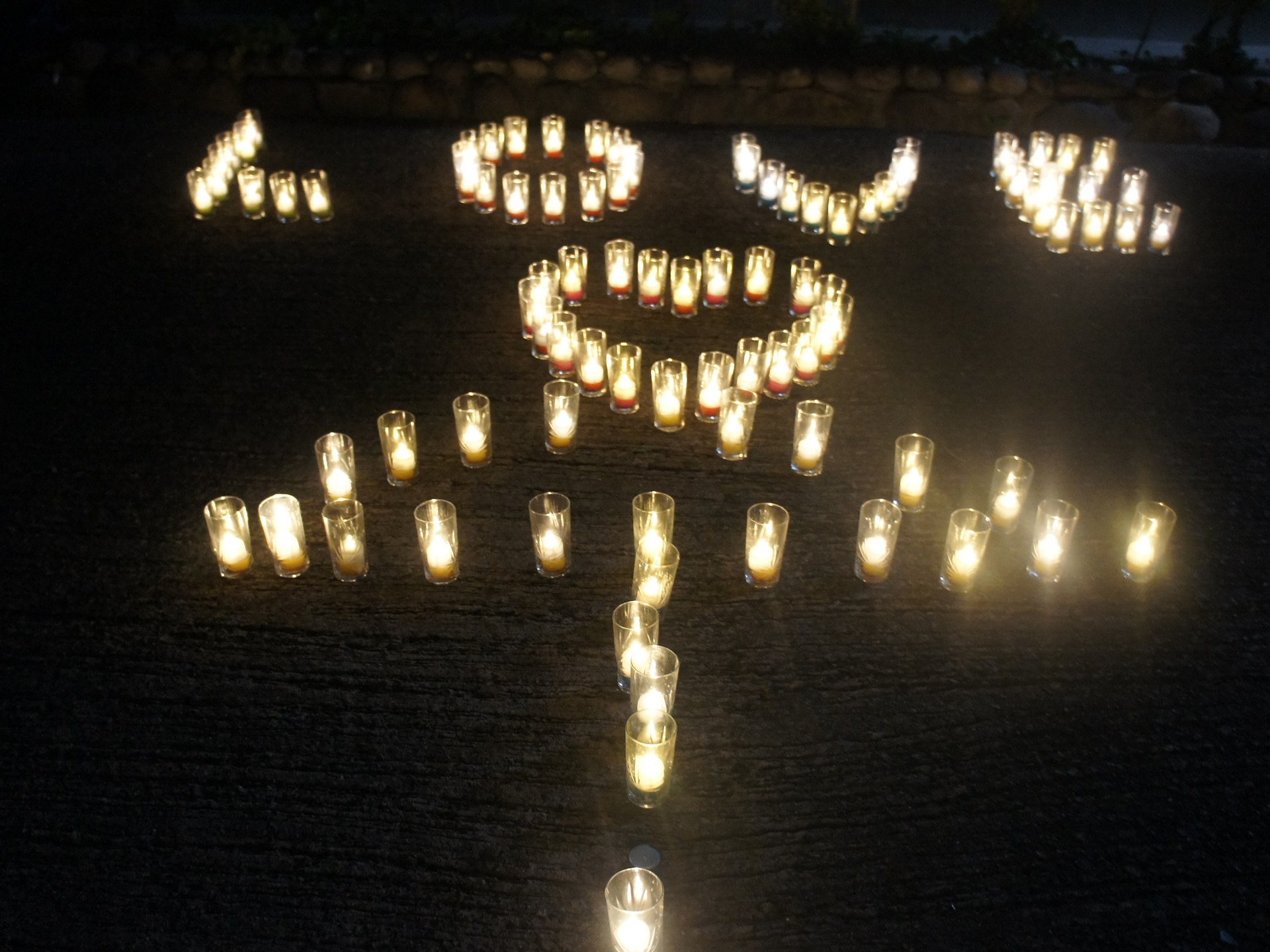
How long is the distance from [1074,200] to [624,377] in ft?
14.1

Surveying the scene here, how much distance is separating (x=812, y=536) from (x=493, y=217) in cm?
354

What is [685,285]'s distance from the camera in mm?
4793

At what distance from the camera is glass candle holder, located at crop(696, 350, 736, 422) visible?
3.88 meters

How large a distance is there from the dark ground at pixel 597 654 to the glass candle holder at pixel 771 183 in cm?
135

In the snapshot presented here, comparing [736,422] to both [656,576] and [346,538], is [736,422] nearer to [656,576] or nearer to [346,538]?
[656,576]

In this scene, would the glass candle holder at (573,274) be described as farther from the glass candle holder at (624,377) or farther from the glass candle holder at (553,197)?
the glass candle holder at (553,197)

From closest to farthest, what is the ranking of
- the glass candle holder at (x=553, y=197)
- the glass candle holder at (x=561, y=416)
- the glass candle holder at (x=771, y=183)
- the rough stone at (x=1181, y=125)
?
1. the glass candle holder at (x=561, y=416)
2. the glass candle holder at (x=553, y=197)
3. the glass candle holder at (x=771, y=183)
4. the rough stone at (x=1181, y=125)

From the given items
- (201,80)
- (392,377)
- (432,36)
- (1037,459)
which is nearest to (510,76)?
(432,36)

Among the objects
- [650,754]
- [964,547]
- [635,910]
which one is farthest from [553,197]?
[635,910]

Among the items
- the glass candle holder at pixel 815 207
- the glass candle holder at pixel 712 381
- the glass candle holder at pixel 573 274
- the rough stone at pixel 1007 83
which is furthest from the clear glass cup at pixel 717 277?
the rough stone at pixel 1007 83

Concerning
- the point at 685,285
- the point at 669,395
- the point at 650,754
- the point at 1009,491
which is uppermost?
the point at 685,285

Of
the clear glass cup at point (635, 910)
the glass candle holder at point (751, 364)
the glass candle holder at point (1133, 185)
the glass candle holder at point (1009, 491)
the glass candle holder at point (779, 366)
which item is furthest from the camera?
the glass candle holder at point (1133, 185)

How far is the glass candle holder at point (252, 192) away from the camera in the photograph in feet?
19.3

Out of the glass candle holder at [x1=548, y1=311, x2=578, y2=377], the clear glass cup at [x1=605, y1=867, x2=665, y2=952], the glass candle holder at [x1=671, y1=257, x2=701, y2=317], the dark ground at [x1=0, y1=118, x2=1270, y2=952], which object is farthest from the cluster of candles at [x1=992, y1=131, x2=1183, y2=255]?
the clear glass cup at [x1=605, y1=867, x2=665, y2=952]
